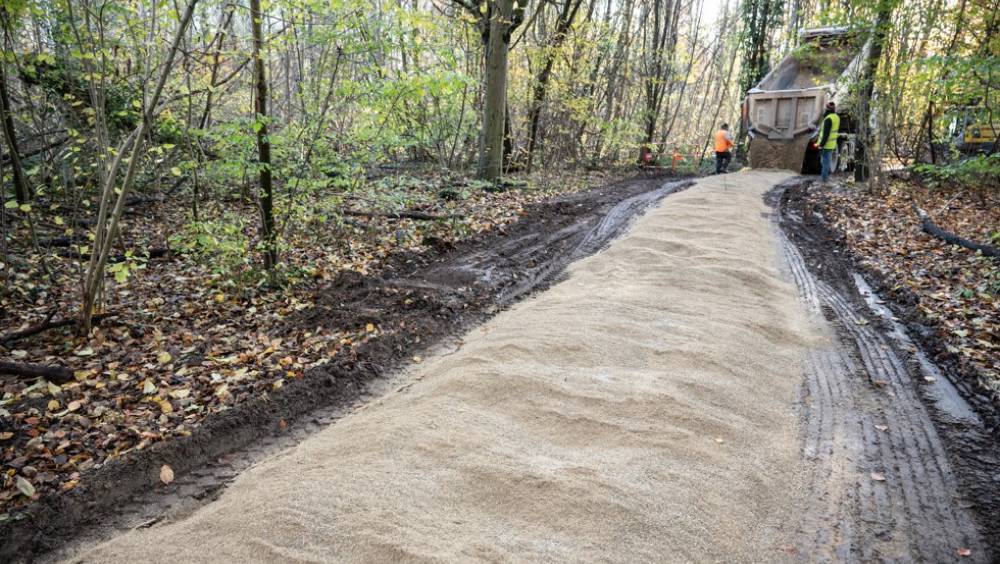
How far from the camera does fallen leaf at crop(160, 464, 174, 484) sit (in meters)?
3.19

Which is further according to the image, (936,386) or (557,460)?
(936,386)

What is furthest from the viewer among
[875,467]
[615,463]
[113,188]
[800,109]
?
[800,109]

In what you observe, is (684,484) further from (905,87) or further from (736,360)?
(905,87)

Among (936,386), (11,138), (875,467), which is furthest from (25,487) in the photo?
(936,386)

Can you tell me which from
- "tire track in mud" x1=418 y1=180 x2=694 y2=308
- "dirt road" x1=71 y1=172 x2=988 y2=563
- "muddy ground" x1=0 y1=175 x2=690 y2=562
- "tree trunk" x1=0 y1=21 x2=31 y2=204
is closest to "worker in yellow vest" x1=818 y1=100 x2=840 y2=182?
"tire track in mud" x1=418 y1=180 x2=694 y2=308

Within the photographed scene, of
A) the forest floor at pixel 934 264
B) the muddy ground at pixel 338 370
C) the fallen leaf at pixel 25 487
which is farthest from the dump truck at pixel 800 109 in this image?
the fallen leaf at pixel 25 487

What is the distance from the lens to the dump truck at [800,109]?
14.7 meters

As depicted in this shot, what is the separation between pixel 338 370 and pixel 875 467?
3453 millimetres

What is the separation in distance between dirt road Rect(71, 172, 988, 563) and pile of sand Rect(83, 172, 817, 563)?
1 centimetres

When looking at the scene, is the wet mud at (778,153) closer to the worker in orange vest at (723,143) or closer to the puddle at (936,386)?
the worker in orange vest at (723,143)

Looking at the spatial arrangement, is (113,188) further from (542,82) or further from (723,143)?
(723,143)

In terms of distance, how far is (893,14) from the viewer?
33.0 feet

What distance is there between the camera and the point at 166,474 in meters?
3.22

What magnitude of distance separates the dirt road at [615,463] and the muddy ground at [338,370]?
0.26 metres
